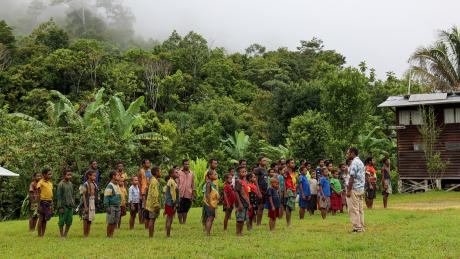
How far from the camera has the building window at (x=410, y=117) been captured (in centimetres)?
2797

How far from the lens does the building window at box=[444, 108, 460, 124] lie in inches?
1069

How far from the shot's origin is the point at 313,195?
52.2 feet

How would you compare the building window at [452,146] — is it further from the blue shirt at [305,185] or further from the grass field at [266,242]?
the blue shirt at [305,185]

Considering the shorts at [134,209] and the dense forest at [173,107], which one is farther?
the dense forest at [173,107]

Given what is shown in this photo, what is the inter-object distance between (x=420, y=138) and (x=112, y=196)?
2120 centimetres

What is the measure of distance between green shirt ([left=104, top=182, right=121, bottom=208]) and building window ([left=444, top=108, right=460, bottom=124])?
21.4 m

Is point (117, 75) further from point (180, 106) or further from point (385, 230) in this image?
point (385, 230)

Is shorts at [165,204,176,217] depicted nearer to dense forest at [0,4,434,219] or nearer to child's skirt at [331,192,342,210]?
child's skirt at [331,192,342,210]

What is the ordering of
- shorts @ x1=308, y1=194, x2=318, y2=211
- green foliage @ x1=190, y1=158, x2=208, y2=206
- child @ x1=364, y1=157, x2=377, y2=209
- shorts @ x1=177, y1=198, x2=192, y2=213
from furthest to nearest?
green foliage @ x1=190, y1=158, x2=208, y2=206
child @ x1=364, y1=157, x2=377, y2=209
shorts @ x1=308, y1=194, x2=318, y2=211
shorts @ x1=177, y1=198, x2=192, y2=213

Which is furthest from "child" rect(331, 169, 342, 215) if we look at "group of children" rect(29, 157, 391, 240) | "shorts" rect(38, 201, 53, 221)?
"shorts" rect(38, 201, 53, 221)

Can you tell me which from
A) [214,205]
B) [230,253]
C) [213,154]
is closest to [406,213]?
[214,205]

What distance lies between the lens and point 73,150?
21531mm

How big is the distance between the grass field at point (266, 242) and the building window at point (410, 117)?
50.5 ft

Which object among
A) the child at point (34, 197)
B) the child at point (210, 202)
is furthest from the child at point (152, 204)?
the child at point (34, 197)
